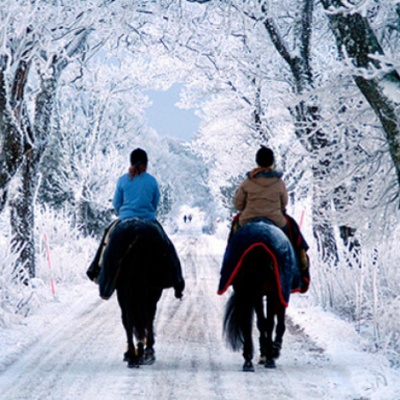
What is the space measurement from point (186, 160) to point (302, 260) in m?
94.9

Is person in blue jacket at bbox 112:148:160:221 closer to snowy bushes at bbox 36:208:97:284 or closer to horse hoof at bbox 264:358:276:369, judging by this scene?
horse hoof at bbox 264:358:276:369

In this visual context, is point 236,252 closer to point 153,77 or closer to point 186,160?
point 153,77

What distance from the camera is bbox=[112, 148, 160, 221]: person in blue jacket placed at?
6902mm

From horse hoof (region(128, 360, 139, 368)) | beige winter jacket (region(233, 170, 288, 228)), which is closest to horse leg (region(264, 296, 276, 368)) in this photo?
beige winter jacket (region(233, 170, 288, 228))

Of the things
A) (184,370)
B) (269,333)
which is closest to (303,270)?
(269,333)

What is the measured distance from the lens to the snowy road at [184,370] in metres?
5.49

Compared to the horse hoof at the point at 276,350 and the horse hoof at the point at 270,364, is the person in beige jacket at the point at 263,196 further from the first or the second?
the horse hoof at the point at 270,364

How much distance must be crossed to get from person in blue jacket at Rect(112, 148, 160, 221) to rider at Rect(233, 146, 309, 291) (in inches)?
36.0

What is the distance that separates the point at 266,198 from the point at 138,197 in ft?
4.46

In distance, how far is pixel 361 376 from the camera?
592cm

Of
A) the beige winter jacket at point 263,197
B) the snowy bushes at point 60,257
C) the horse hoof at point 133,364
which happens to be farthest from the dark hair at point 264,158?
the snowy bushes at point 60,257

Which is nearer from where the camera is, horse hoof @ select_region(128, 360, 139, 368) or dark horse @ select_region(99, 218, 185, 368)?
horse hoof @ select_region(128, 360, 139, 368)

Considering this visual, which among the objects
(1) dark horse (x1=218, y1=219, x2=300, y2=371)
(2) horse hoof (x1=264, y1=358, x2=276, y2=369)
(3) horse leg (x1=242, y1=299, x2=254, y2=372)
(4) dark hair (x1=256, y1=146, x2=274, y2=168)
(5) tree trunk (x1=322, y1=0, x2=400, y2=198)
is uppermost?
(5) tree trunk (x1=322, y1=0, x2=400, y2=198)

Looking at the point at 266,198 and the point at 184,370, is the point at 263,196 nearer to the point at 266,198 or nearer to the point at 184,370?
the point at 266,198
